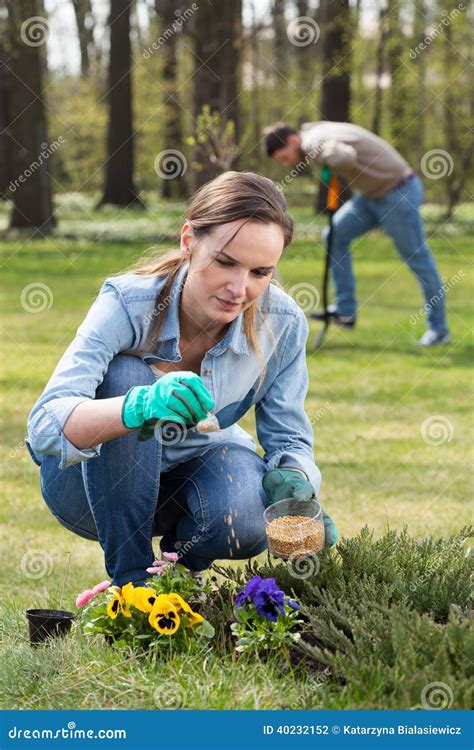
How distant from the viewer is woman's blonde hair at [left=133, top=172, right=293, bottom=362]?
2.78 m

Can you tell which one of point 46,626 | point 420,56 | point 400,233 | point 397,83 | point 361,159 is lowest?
point 46,626

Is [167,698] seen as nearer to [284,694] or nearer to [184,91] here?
[284,694]

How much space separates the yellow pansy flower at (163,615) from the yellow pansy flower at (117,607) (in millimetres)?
80

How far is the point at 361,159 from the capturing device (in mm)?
8211

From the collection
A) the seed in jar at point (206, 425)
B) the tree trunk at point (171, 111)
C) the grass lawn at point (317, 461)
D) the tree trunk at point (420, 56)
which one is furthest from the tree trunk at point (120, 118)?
the seed in jar at point (206, 425)

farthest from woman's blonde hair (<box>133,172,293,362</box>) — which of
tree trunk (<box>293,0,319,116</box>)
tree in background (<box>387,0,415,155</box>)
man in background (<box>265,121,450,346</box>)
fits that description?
tree trunk (<box>293,0,319,116</box>)

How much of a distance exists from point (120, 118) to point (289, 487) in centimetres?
1718

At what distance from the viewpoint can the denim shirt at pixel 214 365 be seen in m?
2.74

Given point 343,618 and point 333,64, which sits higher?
point 333,64

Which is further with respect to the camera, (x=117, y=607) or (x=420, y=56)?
(x=420, y=56)

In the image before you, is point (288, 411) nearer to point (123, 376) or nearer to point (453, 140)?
point (123, 376)

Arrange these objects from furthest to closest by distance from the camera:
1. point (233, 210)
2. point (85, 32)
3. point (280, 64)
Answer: point (280, 64)
point (85, 32)
point (233, 210)

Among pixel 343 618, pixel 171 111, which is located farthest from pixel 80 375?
pixel 171 111

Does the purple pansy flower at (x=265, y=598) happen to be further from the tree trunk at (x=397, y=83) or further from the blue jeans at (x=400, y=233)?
the tree trunk at (x=397, y=83)
